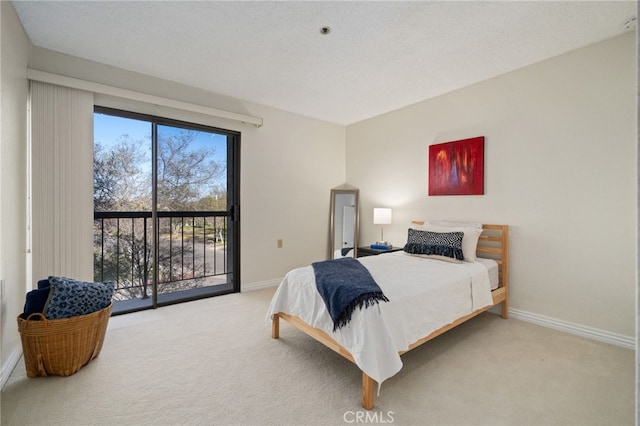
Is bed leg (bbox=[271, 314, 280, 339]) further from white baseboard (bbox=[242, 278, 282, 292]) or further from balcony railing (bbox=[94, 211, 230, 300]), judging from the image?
balcony railing (bbox=[94, 211, 230, 300])

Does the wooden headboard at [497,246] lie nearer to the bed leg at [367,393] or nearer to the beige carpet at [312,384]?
the beige carpet at [312,384]

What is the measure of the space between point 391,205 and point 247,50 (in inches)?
106

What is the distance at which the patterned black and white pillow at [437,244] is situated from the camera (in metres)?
2.88

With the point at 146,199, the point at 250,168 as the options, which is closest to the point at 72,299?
the point at 146,199

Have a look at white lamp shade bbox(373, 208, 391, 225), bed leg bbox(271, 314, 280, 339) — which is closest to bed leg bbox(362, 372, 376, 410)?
bed leg bbox(271, 314, 280, 339)

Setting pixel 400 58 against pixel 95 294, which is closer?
pixel 95 294


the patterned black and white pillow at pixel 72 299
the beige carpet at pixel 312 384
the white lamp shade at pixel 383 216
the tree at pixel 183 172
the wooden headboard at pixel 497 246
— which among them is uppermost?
the tree at pixel 183 172

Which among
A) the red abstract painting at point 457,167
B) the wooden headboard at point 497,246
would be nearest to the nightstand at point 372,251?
the red abstract painting at point 457,167

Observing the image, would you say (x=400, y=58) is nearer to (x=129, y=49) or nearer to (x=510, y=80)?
(x=510, y=80)

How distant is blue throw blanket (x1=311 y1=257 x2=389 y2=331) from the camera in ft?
5.76

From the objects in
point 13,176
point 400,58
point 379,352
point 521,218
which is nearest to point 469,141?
point 521,218

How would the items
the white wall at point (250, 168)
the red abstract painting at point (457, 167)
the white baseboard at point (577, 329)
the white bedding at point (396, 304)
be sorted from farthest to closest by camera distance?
the red abstract painting at point (457, 167) → the white baseboard at point (577, 329) → the white wall at point (250, 168) → the white bedding at point (396, 304)

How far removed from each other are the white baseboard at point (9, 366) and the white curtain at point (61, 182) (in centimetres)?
66

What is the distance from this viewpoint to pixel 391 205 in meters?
4.20
